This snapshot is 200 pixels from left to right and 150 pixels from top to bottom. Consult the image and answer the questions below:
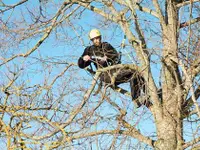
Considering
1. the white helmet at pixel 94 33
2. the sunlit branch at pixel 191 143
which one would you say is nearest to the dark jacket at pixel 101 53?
the white helmet at pixel 94 33

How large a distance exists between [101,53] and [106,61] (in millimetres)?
174

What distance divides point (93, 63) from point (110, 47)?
0.62m

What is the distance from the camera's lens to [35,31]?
35.2 ft

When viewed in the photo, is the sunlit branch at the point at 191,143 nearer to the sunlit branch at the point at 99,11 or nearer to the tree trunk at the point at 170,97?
the tree trunk at the point at 170,97

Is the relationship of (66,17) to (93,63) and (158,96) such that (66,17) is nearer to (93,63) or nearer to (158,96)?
(93,63)

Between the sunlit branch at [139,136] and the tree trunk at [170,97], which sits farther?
the sunlit branch at [139,136]

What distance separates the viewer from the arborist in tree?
889 cm

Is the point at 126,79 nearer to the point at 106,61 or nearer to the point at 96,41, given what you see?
the point at 106,61

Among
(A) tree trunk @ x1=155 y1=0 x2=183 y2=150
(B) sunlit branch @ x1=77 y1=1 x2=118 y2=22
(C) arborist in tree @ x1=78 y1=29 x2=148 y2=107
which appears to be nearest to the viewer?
(C) arborist in tree @ x1=78 y1=29 x2=148 y2=107

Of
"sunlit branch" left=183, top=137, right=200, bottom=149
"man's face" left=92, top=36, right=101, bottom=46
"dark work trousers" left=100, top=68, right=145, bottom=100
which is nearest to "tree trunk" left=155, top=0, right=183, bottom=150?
"sunlit branch" left=183, top=137, right=200, bottom=149

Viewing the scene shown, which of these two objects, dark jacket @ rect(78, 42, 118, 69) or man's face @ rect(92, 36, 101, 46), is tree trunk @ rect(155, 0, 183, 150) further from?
man's face @ rect(92, 36, 101, 46)

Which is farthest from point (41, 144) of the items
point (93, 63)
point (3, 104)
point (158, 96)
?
point (158, 96)

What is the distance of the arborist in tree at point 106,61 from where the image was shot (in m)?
8.89

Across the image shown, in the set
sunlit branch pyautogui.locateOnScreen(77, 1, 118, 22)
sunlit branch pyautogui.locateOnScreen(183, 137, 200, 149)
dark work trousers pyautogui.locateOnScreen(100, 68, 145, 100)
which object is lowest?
sunlit branch pyautogui.locateOnScreen(183, 137, 200, 149)
